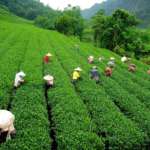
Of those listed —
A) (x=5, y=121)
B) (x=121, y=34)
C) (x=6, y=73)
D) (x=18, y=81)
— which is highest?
(x=121, y=34)

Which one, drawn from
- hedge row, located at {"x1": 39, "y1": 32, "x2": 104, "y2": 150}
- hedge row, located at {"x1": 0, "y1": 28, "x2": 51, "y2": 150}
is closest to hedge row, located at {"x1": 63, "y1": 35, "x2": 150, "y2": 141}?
hedge row, located at {"x1": 39, "y1": 32, "x2": 104, "y2": 150}

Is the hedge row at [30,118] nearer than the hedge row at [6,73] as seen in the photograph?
Yes

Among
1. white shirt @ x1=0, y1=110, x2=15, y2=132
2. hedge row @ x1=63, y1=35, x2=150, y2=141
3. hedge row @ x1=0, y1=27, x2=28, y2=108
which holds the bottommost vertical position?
hedge row @ x1=63, y1=35, x2=150, y2=141

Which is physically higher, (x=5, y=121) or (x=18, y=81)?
(x=5, y=121)

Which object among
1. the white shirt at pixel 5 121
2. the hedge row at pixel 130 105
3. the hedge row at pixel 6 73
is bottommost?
the hedge row at pixel 130 105

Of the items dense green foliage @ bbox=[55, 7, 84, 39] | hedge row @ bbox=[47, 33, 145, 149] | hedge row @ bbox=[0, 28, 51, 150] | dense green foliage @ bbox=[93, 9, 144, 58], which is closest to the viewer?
hedge row @ bbox=[0, 28, 51, 150]

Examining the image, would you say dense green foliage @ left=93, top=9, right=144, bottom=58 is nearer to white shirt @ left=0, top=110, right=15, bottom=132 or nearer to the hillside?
the hillside

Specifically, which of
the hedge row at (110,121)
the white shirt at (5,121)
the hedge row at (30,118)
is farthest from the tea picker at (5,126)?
the hedge row at (110,121)

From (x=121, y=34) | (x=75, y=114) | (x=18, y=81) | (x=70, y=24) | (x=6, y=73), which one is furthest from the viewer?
(x=70, y=24)

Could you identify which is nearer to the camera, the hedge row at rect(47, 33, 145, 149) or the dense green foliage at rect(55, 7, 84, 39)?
the hedge row at rect(47, 33, 145, 149)

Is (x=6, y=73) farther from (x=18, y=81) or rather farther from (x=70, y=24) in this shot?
(x=70, y=24)

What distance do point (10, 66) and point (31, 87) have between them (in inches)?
196

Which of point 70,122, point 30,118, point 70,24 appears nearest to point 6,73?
point 30,118

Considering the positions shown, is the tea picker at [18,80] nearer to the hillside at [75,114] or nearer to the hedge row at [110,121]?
the hillside at [75,114]
